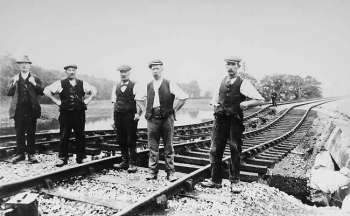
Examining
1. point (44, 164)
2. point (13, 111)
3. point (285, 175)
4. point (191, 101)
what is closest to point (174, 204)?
point (285, 175)

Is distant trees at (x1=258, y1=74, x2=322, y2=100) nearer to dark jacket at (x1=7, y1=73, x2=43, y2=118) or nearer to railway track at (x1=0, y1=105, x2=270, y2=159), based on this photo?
railway track at (x1=0, y1=105, x2=270, y2=159)

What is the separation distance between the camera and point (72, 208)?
3.68 meters

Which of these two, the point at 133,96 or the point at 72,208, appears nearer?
the point at 72,208

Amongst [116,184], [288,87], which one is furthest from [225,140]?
[288,87]

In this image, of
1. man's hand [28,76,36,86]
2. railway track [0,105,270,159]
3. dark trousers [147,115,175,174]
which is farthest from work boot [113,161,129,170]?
man's hand [28,76,36,86]

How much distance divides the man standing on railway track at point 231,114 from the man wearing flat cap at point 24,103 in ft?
10.7

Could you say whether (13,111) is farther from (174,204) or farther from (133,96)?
(174,204)

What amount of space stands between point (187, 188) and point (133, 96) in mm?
1901

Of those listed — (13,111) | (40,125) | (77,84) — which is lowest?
(40,125)

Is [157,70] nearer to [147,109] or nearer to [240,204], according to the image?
[147,109]

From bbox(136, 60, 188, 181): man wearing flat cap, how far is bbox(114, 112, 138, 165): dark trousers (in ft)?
1.94

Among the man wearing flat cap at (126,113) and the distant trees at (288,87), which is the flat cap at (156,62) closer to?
the man wearing flat cap at (126,113)

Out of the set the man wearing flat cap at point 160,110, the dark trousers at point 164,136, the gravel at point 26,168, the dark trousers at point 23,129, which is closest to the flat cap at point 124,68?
the man wearing flat cap at point 160,110

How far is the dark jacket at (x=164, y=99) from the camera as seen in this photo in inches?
194
